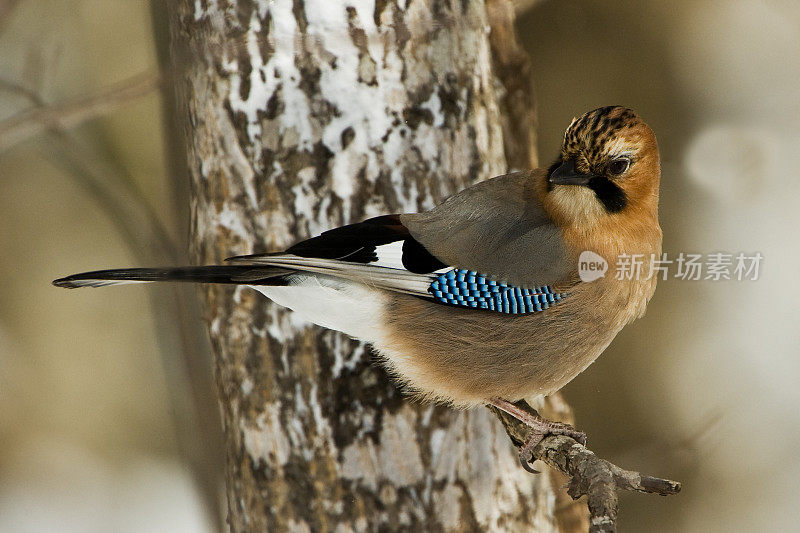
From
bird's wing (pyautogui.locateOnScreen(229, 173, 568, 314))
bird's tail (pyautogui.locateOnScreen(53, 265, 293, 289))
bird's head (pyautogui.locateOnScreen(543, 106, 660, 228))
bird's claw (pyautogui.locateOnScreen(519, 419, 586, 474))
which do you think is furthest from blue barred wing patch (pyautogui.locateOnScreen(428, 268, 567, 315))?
bird's tail (pyautogui.locateOnScreen(53, 265, 293, 289))

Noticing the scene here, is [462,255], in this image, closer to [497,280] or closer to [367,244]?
[497,280]

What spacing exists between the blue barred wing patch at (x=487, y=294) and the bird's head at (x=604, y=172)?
0.98 ft

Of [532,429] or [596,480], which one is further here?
[532,429]

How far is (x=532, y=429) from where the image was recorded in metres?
2.85

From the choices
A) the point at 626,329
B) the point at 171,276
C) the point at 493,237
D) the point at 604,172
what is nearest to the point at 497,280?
the point at 493,237

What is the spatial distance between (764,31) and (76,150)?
4.62m

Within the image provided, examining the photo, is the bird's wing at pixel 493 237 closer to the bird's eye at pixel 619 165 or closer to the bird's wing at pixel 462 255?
the bird's wing at pixel 462 255

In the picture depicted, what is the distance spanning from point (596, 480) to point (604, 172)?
3.68 ft

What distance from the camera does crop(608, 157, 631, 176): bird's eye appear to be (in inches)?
108

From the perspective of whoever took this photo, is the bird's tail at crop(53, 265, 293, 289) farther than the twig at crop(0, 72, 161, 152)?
No

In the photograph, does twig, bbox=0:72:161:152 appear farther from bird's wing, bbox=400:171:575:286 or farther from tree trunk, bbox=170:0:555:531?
bird's wing, bbox=400:171:575:286

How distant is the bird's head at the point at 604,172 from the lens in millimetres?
2676

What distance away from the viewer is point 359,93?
3.00 m

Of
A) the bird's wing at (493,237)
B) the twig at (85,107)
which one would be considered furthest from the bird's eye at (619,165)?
the twig at (85,107)
